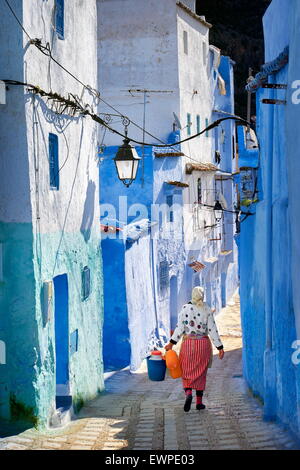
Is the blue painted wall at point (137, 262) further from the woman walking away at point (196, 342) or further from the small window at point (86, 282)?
the woman walking away at point (196, 342)

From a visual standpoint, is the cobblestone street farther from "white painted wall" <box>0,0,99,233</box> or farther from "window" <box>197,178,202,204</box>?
"window" <box>197,178,202,204</box>

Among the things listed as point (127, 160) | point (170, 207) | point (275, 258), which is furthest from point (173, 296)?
point (275, 258)

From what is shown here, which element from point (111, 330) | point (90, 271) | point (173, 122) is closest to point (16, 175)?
point (90, 271)

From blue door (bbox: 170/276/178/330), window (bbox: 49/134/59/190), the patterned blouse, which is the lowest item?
blue door (bbox: 170/276/178/330)

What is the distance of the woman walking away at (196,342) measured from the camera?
10.1 metres

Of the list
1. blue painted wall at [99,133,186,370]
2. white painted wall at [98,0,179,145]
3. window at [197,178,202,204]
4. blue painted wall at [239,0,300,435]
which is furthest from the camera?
window at [197,178,202,204]

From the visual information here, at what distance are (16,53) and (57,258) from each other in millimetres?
3045

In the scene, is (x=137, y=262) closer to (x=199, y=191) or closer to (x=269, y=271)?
(x=269, y=271)

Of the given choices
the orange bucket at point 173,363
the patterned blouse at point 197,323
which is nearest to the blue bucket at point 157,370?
the orange bucket at point 173,363

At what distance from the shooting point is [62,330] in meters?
11.4

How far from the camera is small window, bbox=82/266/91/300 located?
40.9ft

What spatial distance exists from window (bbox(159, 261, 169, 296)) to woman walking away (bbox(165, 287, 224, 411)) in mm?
11908

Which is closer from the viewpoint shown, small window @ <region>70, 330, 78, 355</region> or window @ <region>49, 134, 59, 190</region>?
window @ <region>49, 134, 59, 190</region>

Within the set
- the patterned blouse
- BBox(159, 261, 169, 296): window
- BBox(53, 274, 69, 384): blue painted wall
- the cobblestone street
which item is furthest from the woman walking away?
BBox(159, 261, 169, 296): window
